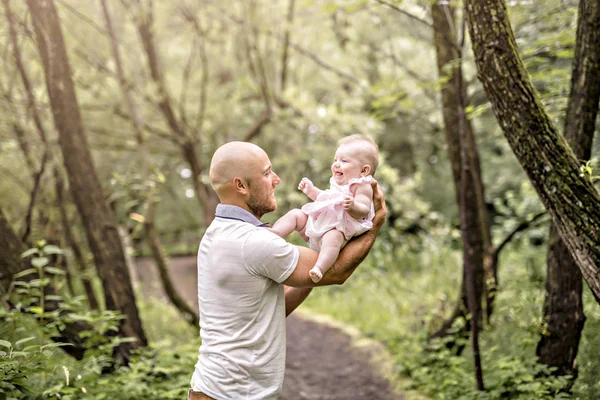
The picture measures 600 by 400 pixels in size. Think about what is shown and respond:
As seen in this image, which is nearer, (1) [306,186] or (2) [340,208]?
Result: (2) [340,208]

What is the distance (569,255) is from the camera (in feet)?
12.2

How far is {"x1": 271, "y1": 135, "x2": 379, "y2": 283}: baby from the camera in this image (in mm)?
2477

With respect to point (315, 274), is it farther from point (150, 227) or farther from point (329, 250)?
point (150, 227)

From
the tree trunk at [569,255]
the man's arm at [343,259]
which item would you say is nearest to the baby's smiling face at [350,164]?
the man's arm at [343,259]

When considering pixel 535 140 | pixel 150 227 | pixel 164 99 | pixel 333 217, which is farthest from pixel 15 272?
pixel 164 99

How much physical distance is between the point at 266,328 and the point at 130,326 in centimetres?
309

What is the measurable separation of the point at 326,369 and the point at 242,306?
4548 millimetres

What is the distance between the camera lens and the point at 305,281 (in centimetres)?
233

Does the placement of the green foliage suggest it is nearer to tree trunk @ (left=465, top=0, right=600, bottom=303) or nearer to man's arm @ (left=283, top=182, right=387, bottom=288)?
tree trunk @ (left=465, top=0, right=600, bottom=303)

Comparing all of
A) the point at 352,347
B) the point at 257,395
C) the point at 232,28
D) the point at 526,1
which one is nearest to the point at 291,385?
the point at 352,347

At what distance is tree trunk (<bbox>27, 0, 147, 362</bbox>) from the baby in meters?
2.93

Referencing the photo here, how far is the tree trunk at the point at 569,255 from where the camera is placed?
322cm

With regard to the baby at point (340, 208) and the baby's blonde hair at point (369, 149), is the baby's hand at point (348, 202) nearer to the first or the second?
the baby at point (340, 208)

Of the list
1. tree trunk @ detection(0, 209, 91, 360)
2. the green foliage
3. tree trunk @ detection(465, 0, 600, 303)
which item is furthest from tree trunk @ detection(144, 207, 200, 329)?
tree trunk @ detection(465, 0, 600, 303)
